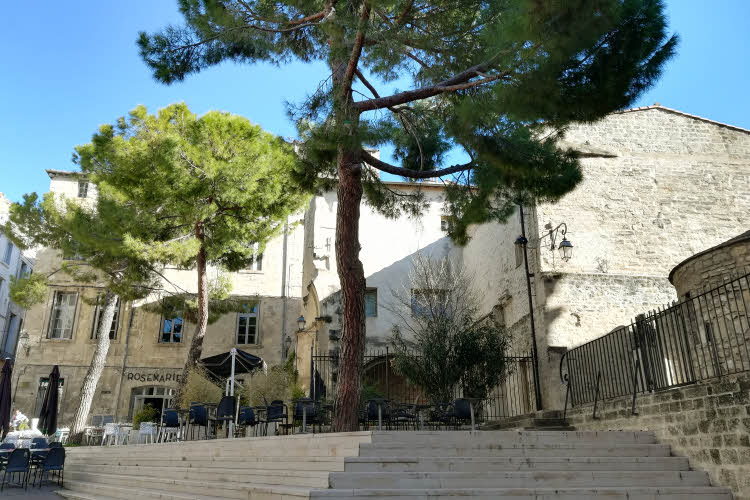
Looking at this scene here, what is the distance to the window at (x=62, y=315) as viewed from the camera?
65.2ft

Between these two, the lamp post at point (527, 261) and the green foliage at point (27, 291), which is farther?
the green foliage at point (27, 291)

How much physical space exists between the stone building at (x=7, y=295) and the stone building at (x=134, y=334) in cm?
674

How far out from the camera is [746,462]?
18.8 feet

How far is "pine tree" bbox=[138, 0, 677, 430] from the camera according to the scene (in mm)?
6004

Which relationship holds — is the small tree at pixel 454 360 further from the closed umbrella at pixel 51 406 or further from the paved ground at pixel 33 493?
the closed umbrella at pixel 51 406

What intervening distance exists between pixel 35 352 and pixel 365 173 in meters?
15.5

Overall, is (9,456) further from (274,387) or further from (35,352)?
(35,352)

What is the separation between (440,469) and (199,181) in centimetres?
992

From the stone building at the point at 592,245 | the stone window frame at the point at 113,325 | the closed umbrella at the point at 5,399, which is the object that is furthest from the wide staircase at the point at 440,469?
the stone window frame at the point at 113,325

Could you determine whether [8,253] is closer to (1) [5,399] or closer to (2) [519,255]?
(1) [5,399]

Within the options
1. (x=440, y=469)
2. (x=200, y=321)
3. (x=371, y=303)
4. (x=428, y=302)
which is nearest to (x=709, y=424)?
(x=440, y=469)

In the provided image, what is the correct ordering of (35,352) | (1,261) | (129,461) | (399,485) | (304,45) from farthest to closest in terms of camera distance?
(1,261) → (35,352) → (129,461) → (304,45) → (399,485)

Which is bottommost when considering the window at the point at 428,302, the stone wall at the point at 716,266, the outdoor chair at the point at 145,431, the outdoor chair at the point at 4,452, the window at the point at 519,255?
the outdoor chair at the point at 4,452

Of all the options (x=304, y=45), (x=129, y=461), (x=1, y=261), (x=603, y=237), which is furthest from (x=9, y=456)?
(x=1, y=261)
